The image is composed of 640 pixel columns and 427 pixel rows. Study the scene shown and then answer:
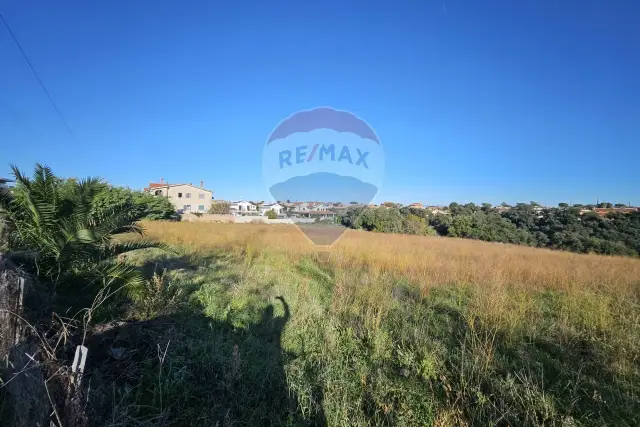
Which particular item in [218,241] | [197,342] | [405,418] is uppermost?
[218,241]

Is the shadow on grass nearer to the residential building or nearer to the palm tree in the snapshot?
the palm tree

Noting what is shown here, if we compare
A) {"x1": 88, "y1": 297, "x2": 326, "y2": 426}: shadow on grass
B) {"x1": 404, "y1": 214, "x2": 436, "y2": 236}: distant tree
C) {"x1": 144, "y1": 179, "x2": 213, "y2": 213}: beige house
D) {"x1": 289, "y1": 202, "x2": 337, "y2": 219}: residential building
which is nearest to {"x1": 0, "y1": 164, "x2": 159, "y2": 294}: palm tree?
{"x1": 88, "y1": 297, "x2": 326, "y2": 426}: shadow on grass

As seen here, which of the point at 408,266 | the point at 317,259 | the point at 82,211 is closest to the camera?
the point at 82,211

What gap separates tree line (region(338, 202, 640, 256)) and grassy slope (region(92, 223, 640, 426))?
11025 millimetres

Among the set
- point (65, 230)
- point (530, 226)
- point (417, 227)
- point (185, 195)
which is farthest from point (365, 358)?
point (185, 195)

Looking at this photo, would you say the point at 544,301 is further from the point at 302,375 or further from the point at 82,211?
the point at 82,211

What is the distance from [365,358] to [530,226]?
2919 cm

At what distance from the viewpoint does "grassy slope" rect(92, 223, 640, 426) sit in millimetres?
2217

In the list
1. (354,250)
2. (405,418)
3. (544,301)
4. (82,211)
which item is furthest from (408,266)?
(82,211)

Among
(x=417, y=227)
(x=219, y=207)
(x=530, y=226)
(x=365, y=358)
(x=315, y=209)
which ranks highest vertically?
(x=219, y=207)

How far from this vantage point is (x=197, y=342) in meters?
3.05

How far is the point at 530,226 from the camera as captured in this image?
25500 millimetres

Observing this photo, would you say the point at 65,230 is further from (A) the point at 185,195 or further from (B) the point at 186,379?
(A) the point at 185,195

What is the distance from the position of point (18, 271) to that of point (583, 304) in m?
6.75
